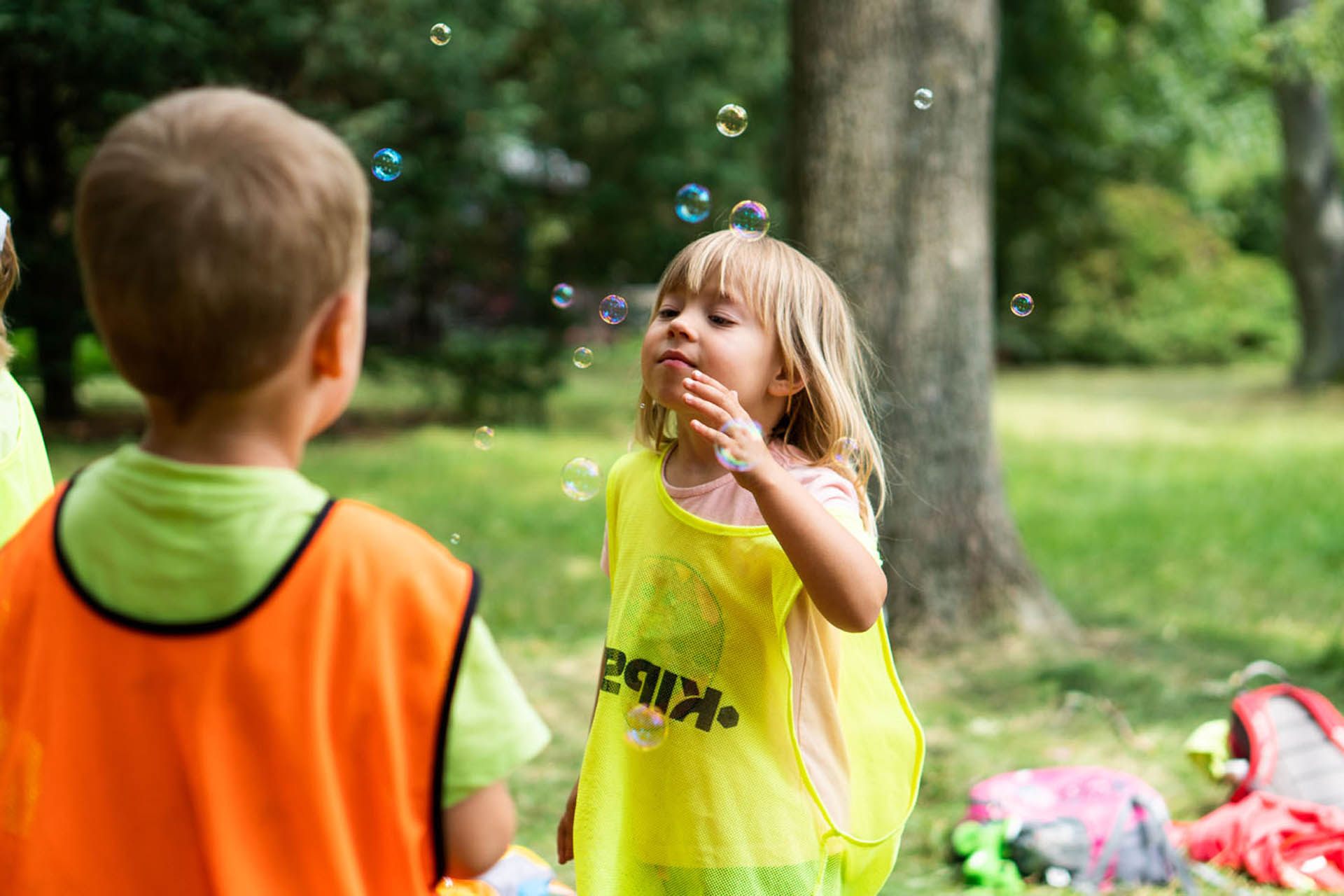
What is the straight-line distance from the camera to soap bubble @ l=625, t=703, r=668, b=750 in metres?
1.96

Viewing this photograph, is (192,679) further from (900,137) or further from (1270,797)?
(900,137)

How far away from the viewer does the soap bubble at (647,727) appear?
1964 mm

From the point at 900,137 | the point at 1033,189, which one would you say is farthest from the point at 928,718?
the point at 1033,189

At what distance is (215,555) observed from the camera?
3.87 ft

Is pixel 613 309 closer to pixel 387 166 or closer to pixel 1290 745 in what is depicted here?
pixel 387 166

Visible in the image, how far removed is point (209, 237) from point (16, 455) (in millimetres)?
1263

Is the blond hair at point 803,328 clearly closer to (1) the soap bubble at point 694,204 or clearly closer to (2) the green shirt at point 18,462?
(1) the soap bubble at point 694,204

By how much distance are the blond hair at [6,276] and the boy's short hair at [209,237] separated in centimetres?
120

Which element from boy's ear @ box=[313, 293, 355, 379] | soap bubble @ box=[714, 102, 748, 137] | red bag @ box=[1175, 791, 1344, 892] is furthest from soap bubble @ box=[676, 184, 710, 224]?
red bag @ box=[1175, 791, 1344, 892]

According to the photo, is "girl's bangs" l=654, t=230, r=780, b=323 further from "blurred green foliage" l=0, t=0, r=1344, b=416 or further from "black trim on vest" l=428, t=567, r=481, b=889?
"blurred green foliage" l=0, t=0, r=1344, b=416

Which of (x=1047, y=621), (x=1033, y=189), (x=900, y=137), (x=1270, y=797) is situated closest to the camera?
(x=1270, y=797)

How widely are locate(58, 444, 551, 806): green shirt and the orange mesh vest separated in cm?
2

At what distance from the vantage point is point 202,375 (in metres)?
1.17

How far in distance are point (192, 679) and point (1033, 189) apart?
2232 cm
